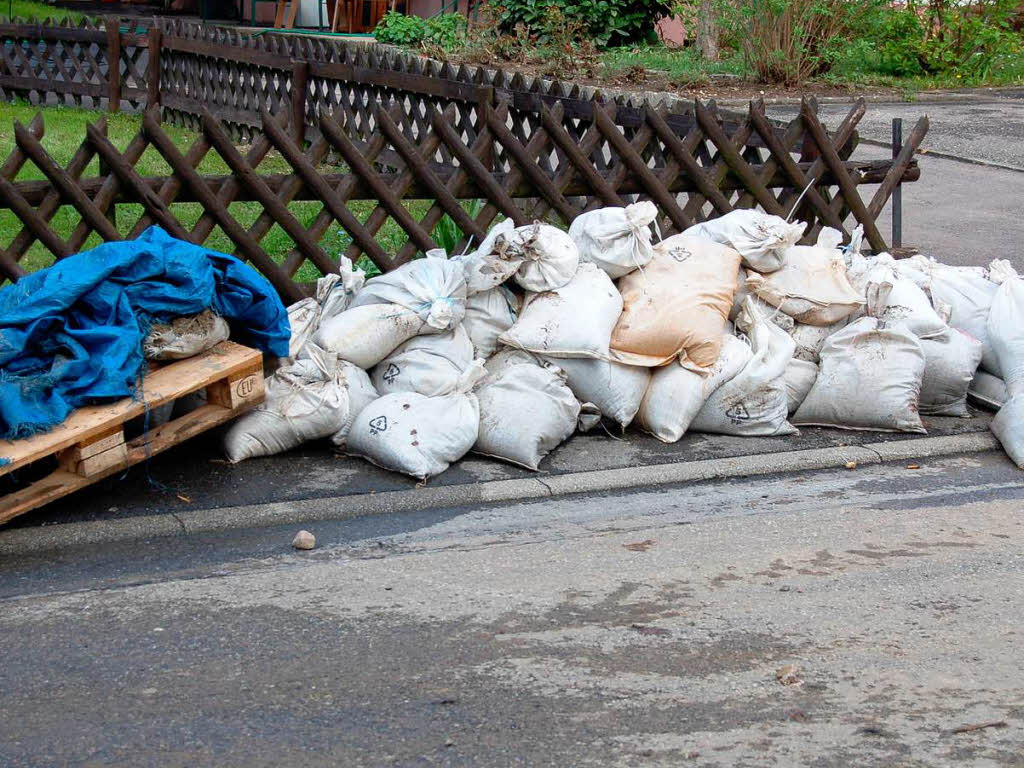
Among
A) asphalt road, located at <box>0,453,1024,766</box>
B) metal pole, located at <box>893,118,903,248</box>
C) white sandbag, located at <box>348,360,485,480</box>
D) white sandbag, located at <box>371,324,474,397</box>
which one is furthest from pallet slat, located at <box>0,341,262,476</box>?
metal pole, located at <box>893,118,903,248</box>

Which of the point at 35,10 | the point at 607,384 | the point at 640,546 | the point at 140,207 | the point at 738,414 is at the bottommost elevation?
the point at 35,10

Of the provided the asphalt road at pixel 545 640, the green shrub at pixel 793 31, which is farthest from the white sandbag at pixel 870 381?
the green shrub at pixel 793 31

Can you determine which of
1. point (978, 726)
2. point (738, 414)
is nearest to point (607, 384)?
point (738, 414)

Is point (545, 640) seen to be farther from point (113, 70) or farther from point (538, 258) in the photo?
point (113, 70)

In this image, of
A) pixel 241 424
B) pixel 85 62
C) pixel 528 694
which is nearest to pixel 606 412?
pixel 241 424

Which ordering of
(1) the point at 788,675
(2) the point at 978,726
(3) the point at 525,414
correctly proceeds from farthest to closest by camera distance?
(3) the point at 525,414 → (1) the point at 788,675 → (2) the point at 978,726

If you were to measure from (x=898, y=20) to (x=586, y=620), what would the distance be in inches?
704

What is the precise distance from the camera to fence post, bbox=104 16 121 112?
49.5 feet

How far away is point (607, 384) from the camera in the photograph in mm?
5621

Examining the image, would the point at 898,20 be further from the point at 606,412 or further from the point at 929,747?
the point at 929,747

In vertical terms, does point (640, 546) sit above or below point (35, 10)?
above

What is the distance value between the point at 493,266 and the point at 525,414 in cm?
77


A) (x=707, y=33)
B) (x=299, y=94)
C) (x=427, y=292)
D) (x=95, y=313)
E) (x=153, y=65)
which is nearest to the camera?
(x=95, y=313)

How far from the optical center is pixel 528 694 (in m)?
3.59
